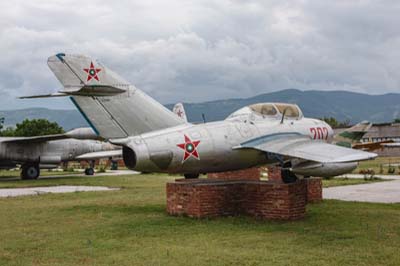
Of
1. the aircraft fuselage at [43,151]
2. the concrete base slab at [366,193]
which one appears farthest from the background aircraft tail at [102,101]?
the aircraft fuselage at [43,151]

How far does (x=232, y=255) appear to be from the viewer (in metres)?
7.82

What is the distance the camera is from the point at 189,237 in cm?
945

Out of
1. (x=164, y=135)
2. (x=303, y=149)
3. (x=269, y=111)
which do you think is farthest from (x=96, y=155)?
(x=303, y=149)

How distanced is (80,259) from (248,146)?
5.33 metres

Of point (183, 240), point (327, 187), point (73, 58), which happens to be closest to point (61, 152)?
point (327, 187)

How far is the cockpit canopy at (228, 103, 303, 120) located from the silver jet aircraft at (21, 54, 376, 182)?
0.30m

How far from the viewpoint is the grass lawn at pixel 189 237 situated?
768 cm

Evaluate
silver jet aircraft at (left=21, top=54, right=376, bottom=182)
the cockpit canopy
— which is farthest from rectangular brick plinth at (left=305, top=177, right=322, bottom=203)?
silver jet aircraft at (left=21, top=54, right=376, bottom=182)

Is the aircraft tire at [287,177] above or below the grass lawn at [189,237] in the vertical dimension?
above

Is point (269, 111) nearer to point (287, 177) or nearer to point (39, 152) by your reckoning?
point (287, 177)

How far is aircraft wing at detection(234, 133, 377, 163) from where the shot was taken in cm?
998

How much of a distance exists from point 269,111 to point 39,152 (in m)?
21.6

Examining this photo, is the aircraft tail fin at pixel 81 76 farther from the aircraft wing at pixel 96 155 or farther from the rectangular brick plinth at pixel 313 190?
the aircraft wing at pixel 96 155

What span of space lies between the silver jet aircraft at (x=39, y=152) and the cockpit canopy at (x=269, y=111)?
17649 millimetres
